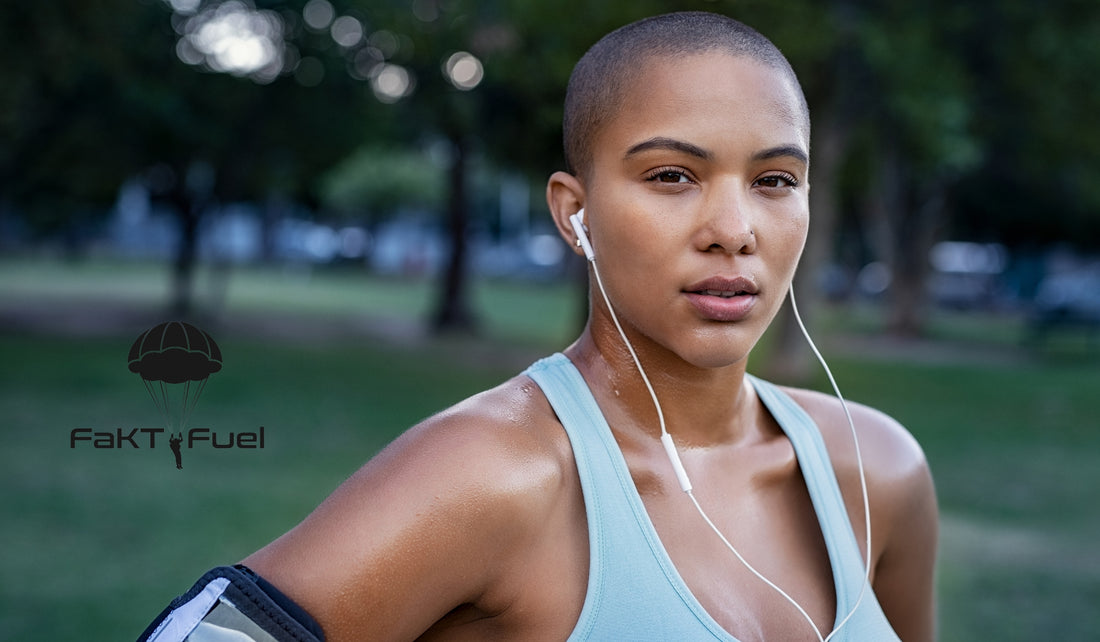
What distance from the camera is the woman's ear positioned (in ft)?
6.11

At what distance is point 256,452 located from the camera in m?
10.5

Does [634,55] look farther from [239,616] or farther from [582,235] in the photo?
[239,616]

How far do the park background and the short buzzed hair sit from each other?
4.94 m

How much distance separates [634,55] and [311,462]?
8674 millimetres

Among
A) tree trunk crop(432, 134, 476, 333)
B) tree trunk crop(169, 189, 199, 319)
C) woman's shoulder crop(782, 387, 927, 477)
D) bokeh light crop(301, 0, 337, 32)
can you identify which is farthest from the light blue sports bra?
tree trunk crop(169, 189, 199, 319)

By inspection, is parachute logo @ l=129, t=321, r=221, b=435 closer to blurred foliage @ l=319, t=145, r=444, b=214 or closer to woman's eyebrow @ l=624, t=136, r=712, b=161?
woman's eyebrow @ l=624, t=136, r=712, b=161

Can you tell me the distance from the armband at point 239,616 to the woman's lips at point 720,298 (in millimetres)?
725

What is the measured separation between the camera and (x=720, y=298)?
1.68 metres

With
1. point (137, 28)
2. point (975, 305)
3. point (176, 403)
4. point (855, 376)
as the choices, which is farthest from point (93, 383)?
point (975, 305)

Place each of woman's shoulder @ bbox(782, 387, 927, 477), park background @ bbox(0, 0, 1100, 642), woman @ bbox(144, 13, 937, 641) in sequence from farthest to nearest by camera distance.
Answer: park background @ bbox(0, 0, 1100, 642) → woman's shoulder @ bbox(782, 387, 927, 477) → woman @ bbox(144, 13, 937, 641)

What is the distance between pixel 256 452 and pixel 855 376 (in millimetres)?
10478

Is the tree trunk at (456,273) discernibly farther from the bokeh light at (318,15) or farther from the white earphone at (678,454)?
the white earphone at (678,454)

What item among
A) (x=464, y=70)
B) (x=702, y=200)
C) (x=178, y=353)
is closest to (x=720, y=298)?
(x=702, y=200)

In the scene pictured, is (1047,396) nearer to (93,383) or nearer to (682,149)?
(93,383)
